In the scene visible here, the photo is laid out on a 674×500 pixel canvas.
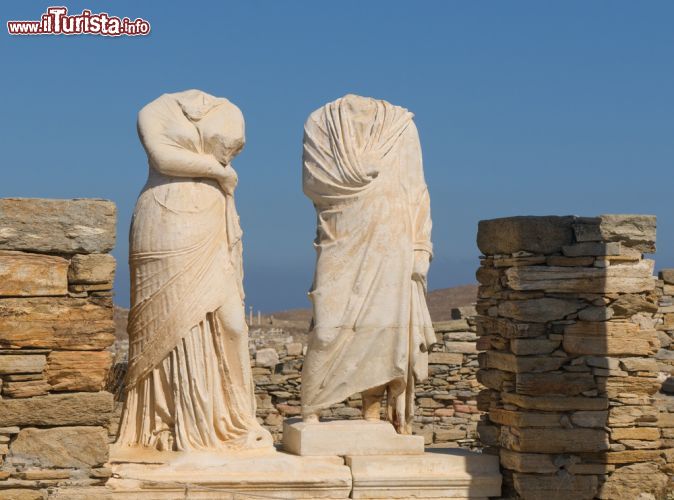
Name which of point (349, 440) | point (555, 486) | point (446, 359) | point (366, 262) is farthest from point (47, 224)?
point (446, 359)

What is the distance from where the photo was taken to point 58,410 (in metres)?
8.02

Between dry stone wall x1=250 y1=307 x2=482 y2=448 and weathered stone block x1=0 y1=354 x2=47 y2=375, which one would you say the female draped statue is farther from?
dry stone wall x1=250 y1=307 x2=482 y2=448

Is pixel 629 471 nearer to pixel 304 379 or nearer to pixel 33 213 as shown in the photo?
pixel 304 379

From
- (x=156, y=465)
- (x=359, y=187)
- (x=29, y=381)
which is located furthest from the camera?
(x=359, y=187)

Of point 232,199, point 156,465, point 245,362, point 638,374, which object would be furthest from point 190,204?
point 638,374

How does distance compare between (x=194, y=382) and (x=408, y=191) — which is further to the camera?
(x=408, y=191)

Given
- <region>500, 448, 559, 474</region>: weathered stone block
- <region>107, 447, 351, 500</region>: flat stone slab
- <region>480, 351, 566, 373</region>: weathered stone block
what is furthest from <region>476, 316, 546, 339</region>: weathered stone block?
<region>107, 447, 351, 500</region>: flat stone slab

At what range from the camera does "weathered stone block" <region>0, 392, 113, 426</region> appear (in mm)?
7969

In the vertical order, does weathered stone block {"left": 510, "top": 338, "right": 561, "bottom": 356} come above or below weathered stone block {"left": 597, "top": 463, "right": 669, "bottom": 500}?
above

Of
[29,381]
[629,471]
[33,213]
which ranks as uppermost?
[33,213]

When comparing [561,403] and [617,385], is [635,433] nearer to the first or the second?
[617,385]

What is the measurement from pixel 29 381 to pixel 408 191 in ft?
9.80

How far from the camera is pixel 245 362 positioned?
30.2 ft

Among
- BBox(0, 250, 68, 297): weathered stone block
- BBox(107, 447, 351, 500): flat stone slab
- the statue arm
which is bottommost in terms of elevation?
BBox(107, 447, 351, 500): flat stone slab
